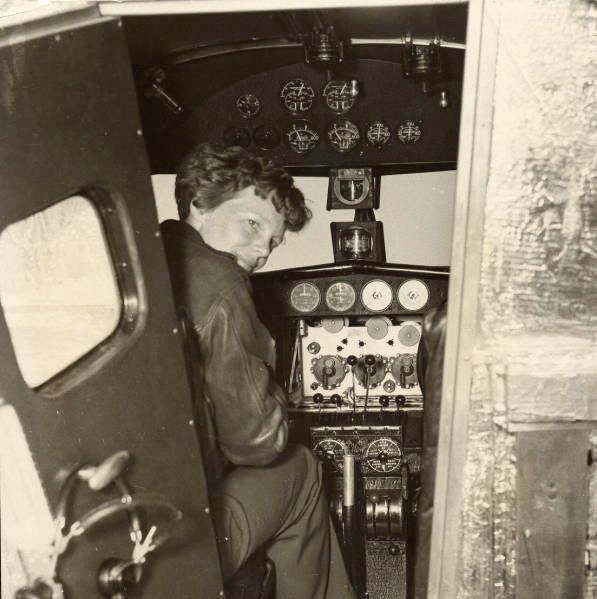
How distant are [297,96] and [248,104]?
279mm

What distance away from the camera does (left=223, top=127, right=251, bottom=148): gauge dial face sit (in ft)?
12.2

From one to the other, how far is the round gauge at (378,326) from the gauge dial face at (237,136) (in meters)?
1.26

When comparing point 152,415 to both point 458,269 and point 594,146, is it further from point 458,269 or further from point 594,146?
point 594,146

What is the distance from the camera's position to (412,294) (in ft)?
12.5

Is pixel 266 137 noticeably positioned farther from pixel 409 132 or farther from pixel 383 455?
pixel 383 455

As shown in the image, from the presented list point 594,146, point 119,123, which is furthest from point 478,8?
point 119,123

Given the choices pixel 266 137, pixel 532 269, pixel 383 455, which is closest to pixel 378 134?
pixel 266 137

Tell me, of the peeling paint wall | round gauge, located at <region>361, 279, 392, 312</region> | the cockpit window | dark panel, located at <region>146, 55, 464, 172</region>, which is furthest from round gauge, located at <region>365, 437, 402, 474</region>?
the cockpit window

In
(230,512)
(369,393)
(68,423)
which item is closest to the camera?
(68,423)

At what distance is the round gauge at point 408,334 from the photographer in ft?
12.8

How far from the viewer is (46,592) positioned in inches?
46.6

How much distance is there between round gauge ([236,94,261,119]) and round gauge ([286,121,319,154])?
8.8 inches

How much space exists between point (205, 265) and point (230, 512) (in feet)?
Answer: 2.57

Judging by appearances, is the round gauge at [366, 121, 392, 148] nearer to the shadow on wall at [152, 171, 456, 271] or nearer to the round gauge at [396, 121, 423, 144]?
the round gauge at [396, 121, 423, 144]
